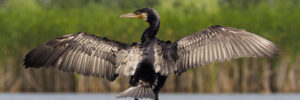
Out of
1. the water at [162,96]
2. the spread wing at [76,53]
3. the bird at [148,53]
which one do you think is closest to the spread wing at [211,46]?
the bird at [148,53]

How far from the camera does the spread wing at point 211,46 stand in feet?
23.5

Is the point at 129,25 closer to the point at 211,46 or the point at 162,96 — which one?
the point at 162,96

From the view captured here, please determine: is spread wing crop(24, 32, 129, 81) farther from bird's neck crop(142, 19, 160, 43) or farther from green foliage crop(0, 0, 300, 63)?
green foliage crop(0, 0, 300, 63)

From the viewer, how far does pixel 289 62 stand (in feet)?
66.2

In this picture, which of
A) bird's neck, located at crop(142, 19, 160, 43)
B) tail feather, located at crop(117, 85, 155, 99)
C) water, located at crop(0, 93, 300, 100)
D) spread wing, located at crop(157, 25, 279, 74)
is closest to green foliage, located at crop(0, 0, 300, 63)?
water, located at crop(0, 93, 300, 100)

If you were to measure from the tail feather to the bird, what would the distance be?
1 centimetres

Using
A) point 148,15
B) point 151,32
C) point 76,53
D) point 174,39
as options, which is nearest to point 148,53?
point 151,32

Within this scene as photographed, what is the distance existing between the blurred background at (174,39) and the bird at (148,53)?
12365 millimetres

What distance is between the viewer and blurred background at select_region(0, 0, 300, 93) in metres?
20.0

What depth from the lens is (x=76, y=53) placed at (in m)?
7.32

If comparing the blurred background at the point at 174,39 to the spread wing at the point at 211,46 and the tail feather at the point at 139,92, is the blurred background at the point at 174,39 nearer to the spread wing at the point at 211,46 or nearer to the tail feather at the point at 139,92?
the spread wing at the point at 211,46

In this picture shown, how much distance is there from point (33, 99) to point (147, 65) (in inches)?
482

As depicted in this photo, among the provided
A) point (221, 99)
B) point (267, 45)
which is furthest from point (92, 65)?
point (221, 99)

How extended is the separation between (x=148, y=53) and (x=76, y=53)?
0.86m
